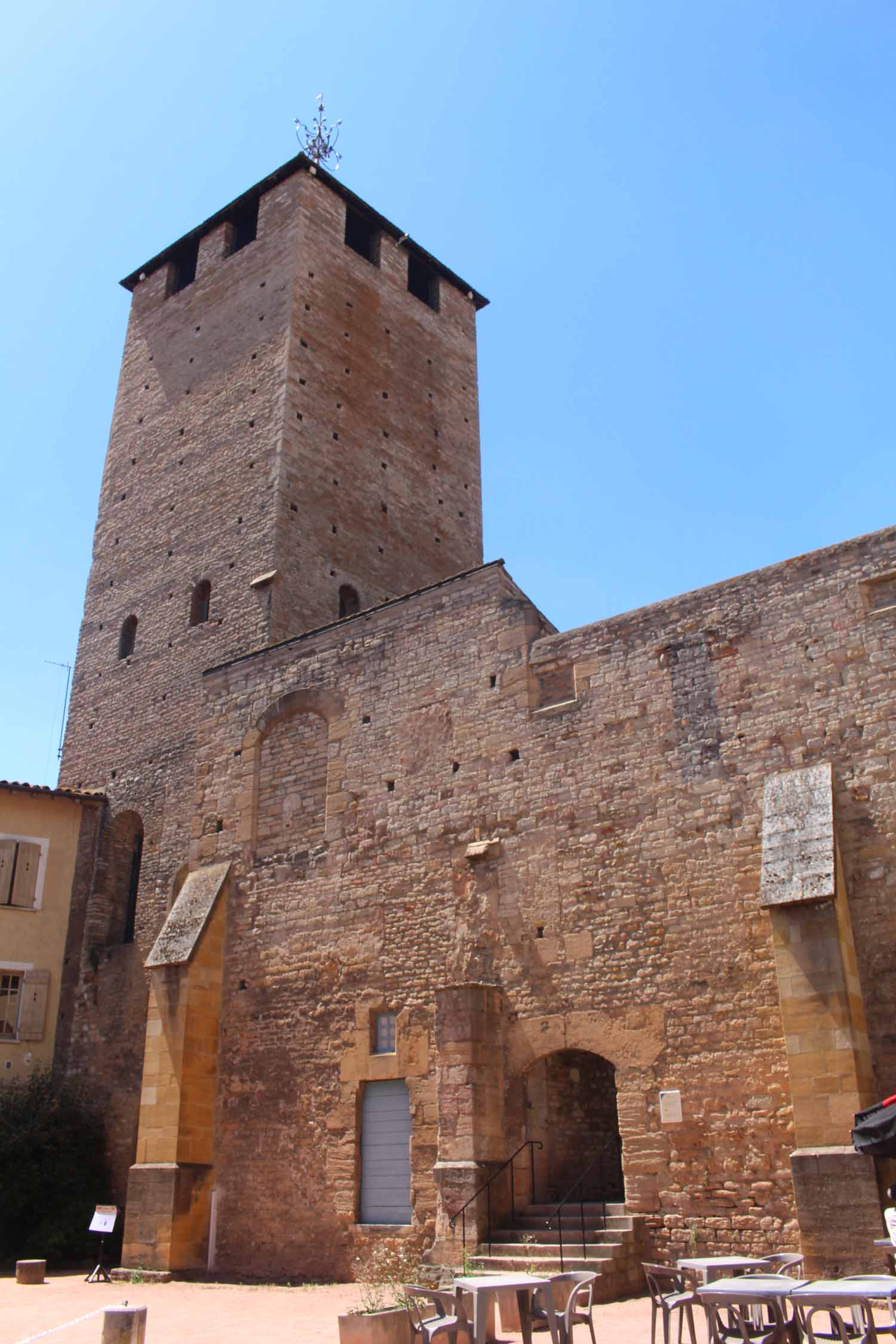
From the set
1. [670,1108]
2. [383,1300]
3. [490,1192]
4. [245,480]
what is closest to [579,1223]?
[490,1192]

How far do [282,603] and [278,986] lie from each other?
22.1 ft

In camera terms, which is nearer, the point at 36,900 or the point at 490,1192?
the point at 490,1192

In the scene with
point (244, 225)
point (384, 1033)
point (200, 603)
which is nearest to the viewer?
point (384, 1033)

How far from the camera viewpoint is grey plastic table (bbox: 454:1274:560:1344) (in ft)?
20.5

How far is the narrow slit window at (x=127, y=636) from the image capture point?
20.2m

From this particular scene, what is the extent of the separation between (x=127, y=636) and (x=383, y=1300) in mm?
13449

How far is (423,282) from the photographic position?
83.7 feet

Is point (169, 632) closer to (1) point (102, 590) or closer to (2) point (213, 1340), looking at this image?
(1) point (102, 590)

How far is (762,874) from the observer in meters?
9.59

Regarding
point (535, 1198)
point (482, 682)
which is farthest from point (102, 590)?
point (535, 1198)

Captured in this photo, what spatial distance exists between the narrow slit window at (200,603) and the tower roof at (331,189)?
9383 millimetres

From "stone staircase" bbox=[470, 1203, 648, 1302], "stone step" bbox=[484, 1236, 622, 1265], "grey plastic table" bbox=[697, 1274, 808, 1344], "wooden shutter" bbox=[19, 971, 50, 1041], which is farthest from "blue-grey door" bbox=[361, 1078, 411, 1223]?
"wooden shutter" bbox=[19, 971, 50, 1041]

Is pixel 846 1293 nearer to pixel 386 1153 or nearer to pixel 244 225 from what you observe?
pixel 386 1153

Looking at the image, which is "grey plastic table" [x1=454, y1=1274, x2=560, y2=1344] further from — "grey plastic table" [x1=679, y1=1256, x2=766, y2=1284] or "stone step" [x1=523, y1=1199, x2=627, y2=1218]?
"stone step" [x1=523, y1=1199, x2=627, y2=1218]
